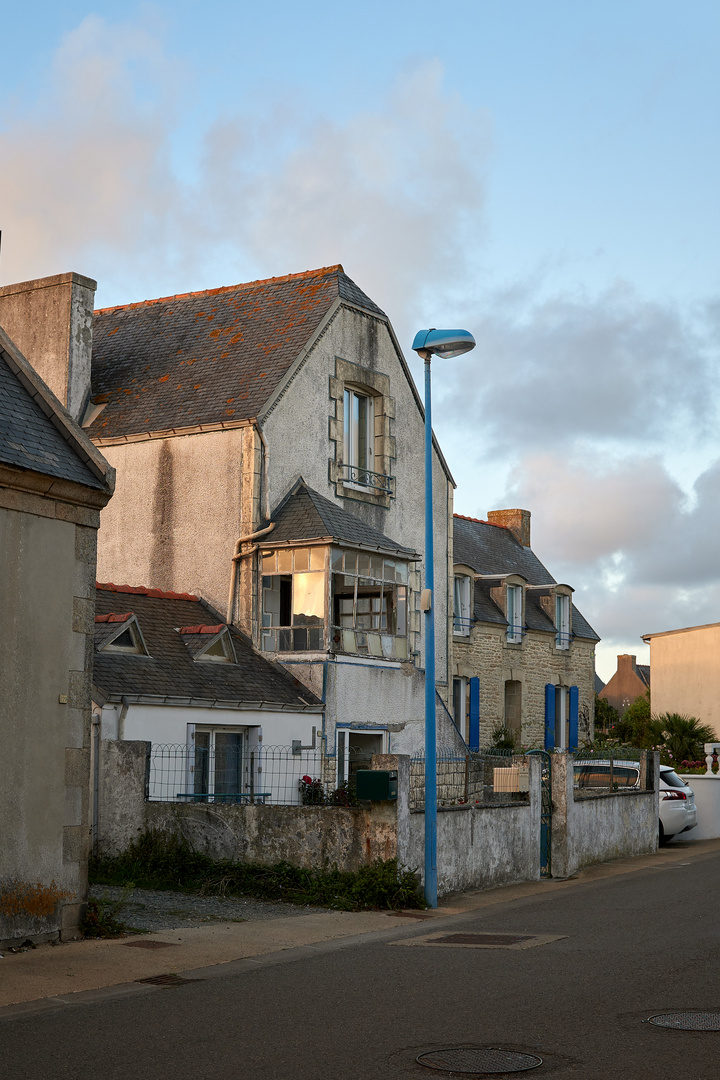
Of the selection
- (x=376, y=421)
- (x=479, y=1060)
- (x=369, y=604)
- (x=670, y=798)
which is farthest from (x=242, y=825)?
(x=376, y=421)

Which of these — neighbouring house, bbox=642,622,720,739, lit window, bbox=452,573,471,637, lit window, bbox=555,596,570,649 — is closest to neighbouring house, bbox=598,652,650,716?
neighbouring house, bbox=642,622,720,739

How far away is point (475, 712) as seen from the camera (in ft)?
109

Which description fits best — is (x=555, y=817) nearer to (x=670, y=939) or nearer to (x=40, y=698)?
(x=670, y=939)

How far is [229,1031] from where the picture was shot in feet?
24.7

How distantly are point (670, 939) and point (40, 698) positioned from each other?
249 inches

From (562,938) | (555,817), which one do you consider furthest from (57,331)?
(562,938)

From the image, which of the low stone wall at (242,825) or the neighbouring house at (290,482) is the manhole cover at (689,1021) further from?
the neighbouring house at (290,482)

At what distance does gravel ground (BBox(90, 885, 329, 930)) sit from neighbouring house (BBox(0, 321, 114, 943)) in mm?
1189

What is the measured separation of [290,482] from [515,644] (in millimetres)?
15183

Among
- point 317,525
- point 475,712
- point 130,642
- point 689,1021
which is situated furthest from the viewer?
point 475,712

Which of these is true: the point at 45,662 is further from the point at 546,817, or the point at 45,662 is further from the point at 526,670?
the point at 526,670

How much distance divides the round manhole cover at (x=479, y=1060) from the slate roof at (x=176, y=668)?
10.3 m

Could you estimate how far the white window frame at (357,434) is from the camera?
23922mm

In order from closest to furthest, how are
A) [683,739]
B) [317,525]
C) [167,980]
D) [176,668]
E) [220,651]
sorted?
[167,980] < [176,668] < [220,651] < [317,525] < [683,739]
